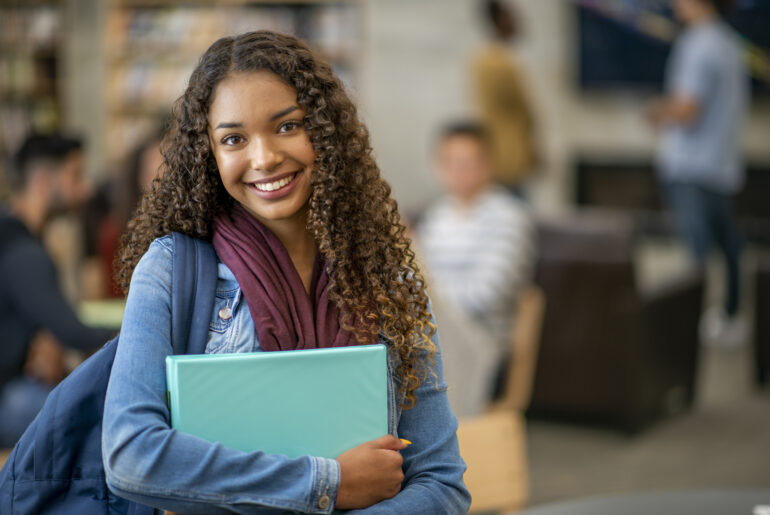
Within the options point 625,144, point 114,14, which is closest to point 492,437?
point 625,144

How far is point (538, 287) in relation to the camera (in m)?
3.82

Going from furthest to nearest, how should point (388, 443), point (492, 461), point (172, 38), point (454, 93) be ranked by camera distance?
point (454, 93), point (172, 38), point (492, 461), point (388, 443)

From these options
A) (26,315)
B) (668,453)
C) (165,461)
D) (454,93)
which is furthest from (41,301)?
(454,93)

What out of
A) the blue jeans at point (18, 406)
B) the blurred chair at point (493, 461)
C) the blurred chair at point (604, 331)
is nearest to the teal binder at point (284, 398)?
the blurred chair at point (493, 461)

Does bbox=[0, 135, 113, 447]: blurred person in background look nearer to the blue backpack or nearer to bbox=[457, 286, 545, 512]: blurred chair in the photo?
bbox=[457, 286, 545, 512]: blurred chair

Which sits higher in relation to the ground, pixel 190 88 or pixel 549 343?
pixel 190 88

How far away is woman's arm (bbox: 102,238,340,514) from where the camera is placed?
41.6 inches

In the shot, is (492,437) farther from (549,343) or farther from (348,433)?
(549,343)

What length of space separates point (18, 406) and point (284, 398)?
5.75 ft

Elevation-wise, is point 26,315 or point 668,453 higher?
point 26,315

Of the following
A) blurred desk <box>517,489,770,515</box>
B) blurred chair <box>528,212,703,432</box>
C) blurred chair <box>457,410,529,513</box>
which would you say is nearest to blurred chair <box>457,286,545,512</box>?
blurred chair <box>457,410,529,513</box>

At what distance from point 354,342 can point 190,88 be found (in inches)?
14.8

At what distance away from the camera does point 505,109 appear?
5.73m

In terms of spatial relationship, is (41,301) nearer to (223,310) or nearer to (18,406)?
(18,406)
